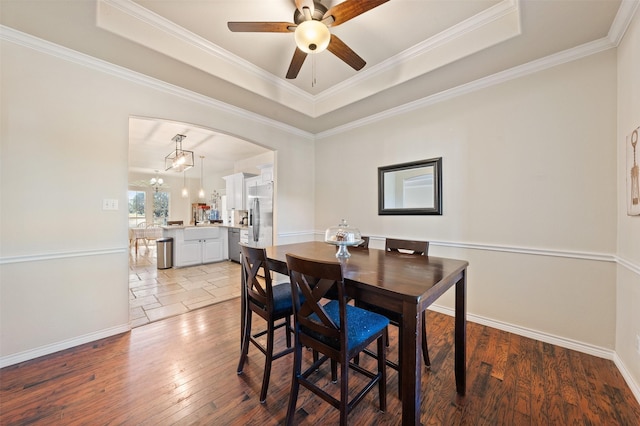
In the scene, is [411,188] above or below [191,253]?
above

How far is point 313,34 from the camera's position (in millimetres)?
1618

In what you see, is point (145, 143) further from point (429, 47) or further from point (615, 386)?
point (615, 386)

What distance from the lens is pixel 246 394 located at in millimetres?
1655

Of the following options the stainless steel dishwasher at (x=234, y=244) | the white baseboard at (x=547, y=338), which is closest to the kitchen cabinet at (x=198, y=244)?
the stainless steel dishwasher at (x=234, y=244)

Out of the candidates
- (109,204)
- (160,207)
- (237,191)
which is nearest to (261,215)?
(237,191)

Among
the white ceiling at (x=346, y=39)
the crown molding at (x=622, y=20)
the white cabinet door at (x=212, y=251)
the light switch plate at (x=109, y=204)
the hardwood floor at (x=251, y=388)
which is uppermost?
the white ceiling at (x=346, y=39)

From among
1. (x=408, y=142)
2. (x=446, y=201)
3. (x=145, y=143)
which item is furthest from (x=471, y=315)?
(x=145, y=143)

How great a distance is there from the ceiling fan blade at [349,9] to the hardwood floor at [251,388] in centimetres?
259

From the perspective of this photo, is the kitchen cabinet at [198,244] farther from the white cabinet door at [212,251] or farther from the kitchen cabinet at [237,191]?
the kitchen cabinet at [237,191]

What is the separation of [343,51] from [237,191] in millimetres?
4749

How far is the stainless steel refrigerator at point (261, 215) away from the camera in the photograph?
450 cm

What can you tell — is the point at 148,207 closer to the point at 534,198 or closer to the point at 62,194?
the point at 62,194

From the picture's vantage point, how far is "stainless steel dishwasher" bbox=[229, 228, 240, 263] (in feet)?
18.9

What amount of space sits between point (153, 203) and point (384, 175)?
9.62m
